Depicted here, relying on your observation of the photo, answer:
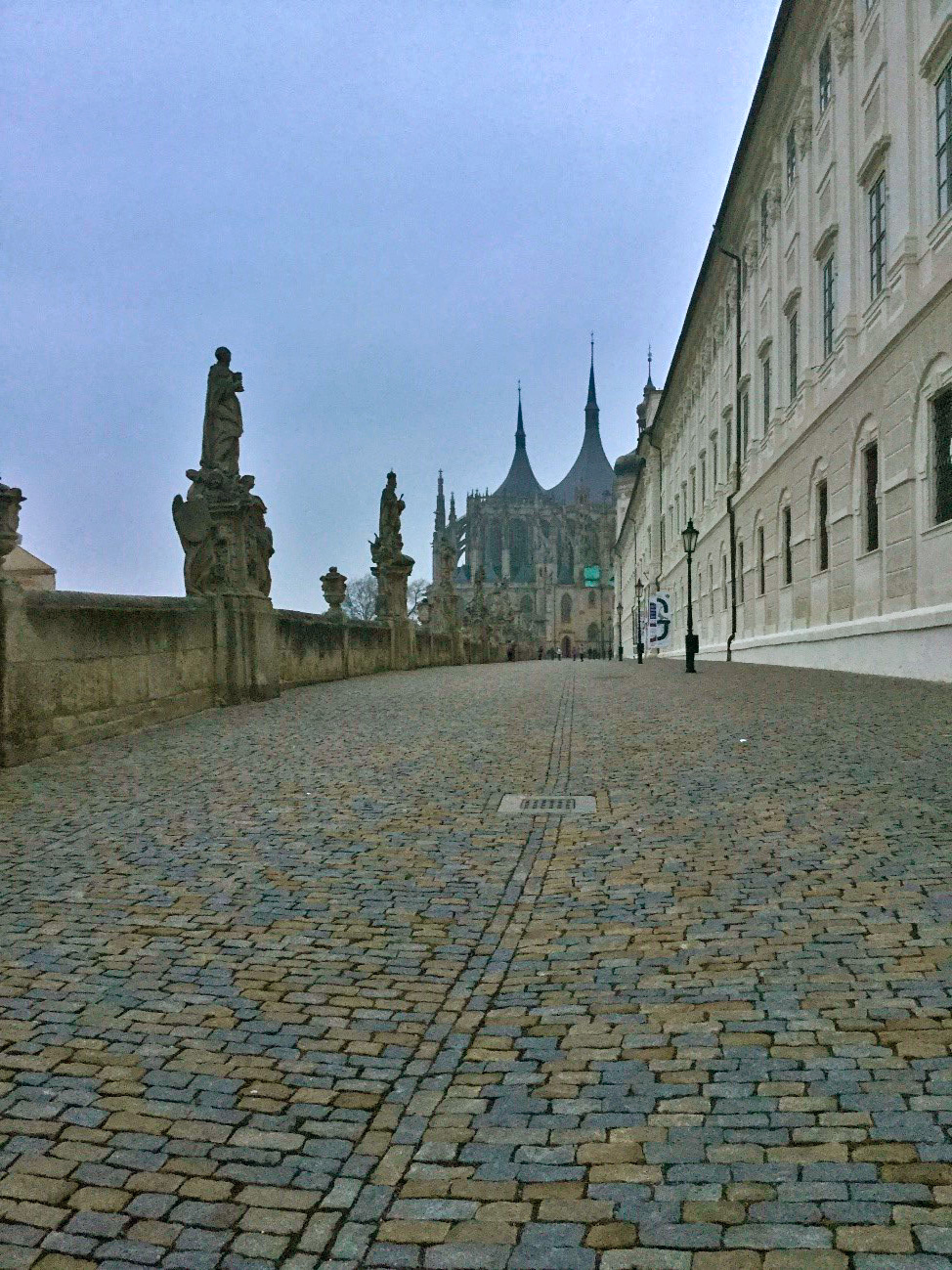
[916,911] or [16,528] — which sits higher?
[16,528]

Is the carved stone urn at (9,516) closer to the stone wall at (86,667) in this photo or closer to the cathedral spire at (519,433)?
the stone wall at (86,667)

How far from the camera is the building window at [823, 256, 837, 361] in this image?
21.3 metres

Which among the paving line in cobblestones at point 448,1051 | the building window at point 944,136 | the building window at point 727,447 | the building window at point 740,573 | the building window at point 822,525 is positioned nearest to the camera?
the paving line in cobblestones at point 448,1051

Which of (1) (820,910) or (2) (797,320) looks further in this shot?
(2) (797,320)

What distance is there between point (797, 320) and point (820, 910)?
2257 centimetres

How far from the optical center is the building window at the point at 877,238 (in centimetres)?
1784

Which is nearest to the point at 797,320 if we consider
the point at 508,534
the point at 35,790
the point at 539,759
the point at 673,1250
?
the point at 539,759

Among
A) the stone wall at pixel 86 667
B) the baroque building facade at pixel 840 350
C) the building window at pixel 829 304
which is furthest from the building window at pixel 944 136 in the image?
the stone wall at pixel 86 667

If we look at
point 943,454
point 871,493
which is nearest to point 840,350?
point 871,493

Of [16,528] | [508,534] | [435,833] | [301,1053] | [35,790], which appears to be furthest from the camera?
[508,534]

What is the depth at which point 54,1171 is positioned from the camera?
7.96 feet

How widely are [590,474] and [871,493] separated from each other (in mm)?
131575

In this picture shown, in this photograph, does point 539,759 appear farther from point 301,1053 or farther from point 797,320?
point 797,320

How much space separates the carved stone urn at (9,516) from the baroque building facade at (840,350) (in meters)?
10.9
